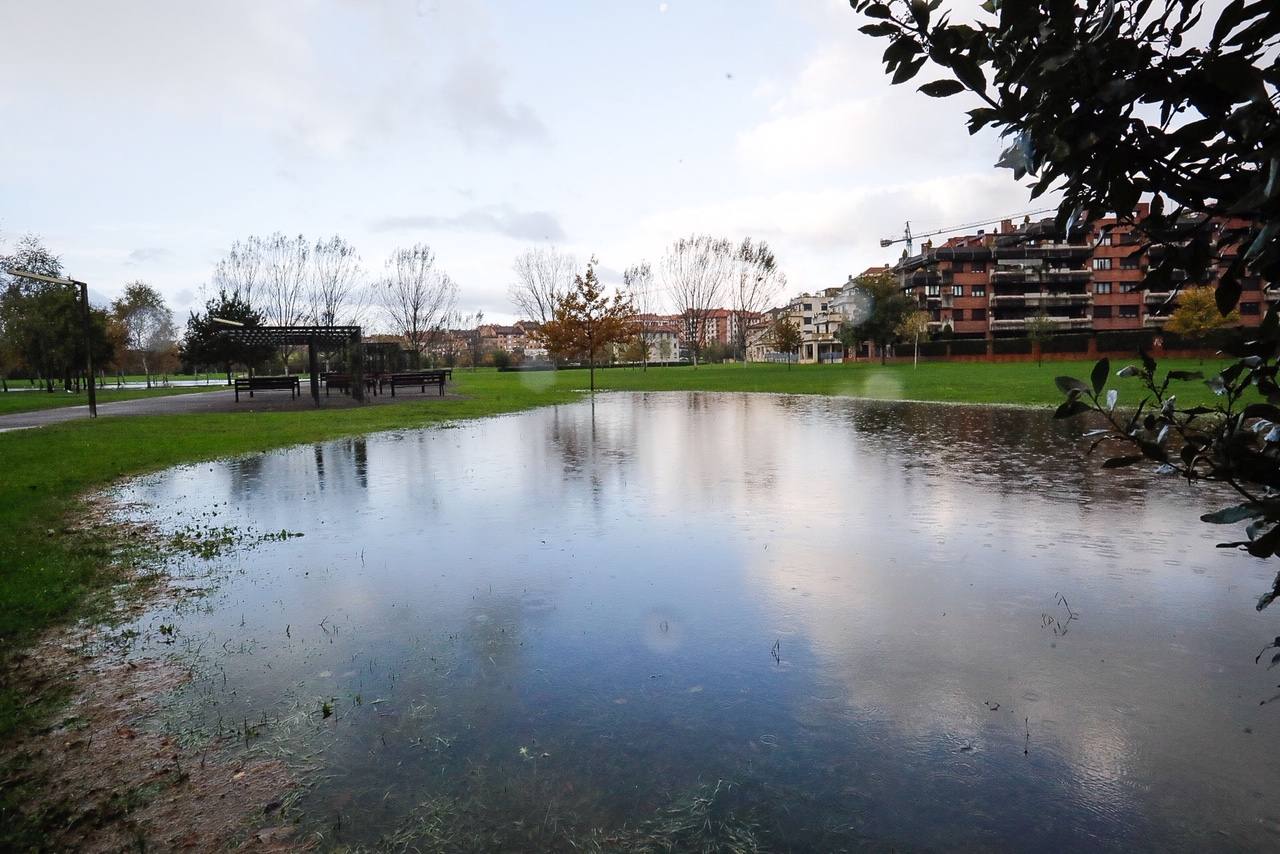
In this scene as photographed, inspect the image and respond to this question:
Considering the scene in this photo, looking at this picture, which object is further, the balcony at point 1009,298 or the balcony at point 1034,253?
the balcony at point 1009,298

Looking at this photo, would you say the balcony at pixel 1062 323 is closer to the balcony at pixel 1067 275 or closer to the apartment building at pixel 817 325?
the balcony at pixel 1067 275

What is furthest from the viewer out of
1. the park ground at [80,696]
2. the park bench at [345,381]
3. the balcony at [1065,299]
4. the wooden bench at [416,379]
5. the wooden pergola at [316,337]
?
the balcony at [1065,299]

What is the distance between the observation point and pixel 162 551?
6.29m

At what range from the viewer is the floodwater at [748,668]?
8.59ft

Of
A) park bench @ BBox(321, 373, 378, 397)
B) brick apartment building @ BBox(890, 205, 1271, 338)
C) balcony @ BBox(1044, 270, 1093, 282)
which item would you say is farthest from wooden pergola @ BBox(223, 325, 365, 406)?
balcony @ BBox(1044, 270, 1093, 282)

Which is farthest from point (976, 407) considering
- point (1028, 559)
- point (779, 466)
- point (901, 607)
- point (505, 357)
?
point (505, 357)

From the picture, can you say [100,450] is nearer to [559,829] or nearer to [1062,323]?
[559,829]

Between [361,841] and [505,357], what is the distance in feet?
283

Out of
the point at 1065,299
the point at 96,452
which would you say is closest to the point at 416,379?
the point at 96,452

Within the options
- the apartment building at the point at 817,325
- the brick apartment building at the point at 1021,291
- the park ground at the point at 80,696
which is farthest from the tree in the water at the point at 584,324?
the apartment building at the point at 817,325

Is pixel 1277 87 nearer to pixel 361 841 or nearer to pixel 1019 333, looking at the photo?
pixel 361 841

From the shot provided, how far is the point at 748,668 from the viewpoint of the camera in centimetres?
378

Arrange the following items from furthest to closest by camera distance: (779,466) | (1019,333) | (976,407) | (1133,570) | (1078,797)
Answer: (1019,333)
(976,407)
(779,466)
(1133,570)
(1078,797)

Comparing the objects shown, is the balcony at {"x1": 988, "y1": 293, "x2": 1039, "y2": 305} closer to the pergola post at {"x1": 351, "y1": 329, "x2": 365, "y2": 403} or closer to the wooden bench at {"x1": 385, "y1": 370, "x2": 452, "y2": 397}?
the wooden bench at {"x1": 385, "y1": 370, "x2": 452, "y2": 397}
